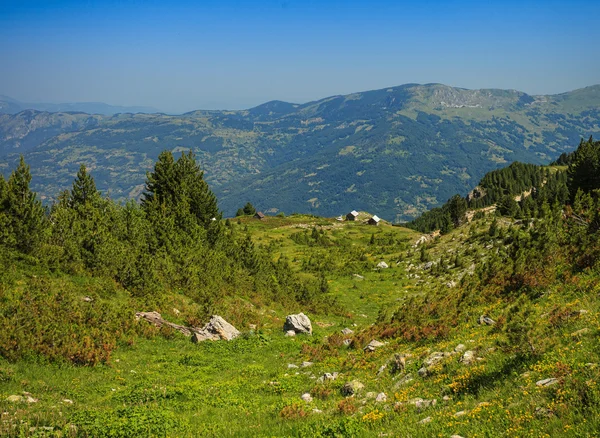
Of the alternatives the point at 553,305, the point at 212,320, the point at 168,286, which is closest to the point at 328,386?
the point at 553,305

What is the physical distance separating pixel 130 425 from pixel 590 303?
14.0 meters

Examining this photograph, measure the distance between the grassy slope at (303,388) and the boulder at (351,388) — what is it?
0.34 m

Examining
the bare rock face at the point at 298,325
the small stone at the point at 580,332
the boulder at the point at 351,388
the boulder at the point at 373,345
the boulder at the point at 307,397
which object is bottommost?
the bare rock face at the point at 298,325

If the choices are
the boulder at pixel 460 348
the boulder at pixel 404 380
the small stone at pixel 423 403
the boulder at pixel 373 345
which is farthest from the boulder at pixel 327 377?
the small stone at pixel 423 403

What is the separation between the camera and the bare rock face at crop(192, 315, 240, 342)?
2220 cm

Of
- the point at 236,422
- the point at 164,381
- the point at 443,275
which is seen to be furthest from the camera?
the point at 443,275

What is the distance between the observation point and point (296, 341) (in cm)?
2375

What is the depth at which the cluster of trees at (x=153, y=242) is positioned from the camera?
79.7ft

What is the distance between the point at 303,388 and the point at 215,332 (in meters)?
9.31

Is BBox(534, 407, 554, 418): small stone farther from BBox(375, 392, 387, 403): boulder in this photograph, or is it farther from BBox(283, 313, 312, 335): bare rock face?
BBox(283, 313, 312, 335): bare rock face

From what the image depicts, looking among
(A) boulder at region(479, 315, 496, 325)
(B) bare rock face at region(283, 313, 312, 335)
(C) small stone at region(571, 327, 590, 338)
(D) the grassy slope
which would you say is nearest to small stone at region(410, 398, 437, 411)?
(D) the grassy slope

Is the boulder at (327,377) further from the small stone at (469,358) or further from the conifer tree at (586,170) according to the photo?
the conifer tree at (586,170)

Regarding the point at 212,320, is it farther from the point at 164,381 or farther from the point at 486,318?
the point at 486,318

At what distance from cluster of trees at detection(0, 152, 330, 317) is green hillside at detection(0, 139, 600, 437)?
0.14m
